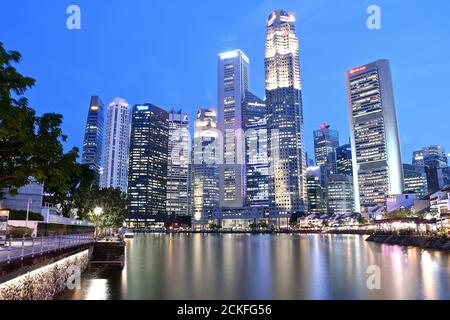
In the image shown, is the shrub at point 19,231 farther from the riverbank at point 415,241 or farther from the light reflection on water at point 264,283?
the riverbank at point 415,241

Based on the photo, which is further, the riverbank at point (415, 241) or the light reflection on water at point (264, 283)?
the riverbank at point (415, 241)

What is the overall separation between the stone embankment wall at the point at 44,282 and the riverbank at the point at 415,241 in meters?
58.1

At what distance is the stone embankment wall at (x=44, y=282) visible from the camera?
15883 mm

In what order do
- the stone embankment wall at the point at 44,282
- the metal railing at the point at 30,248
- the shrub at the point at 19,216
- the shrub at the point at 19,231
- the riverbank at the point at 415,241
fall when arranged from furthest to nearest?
the riverbank at the point at 415,241 < the shrub at the point at 19,216 < the shrub at the point at 19,231 < the metal railing at the point at 30,248 < the stone embankment wall at the point at 44,282

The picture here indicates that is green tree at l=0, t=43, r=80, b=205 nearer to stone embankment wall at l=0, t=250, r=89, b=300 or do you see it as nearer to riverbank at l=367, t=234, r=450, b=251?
stone embankment wall at l=0, t=250, r=89, b=300

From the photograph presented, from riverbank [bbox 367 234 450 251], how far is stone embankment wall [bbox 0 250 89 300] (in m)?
58.1

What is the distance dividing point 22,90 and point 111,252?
31.8 m

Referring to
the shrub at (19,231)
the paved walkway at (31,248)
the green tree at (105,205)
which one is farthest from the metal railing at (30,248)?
the green tree at (105,205)

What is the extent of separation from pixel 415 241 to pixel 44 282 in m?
75.5

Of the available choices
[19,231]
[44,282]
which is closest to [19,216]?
[19,231]

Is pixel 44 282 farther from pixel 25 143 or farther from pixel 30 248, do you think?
pixel 25 143
